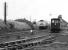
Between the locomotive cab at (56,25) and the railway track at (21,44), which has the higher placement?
the locomotive cab at (56,25)

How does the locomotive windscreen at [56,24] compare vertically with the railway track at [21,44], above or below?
above

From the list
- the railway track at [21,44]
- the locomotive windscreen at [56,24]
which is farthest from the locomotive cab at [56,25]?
the railway track at [21,44]

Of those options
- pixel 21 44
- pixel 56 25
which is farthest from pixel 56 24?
pixel 21 44

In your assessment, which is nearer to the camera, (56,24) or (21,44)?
(21,44)

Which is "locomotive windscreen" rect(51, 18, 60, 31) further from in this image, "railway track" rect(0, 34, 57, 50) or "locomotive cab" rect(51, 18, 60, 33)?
"railway track" rect(0, 34, 57, 50)

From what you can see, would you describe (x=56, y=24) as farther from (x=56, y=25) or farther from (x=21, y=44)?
(x=21, y=44)

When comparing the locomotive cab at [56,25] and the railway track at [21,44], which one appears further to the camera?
the locomotive cab at [56,25]

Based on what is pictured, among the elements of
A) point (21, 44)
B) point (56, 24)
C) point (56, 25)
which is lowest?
point (21, 44)

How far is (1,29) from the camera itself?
3075cm

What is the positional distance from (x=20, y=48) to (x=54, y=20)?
74.2ft

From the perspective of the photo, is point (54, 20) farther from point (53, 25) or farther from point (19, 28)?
point (19, 28)

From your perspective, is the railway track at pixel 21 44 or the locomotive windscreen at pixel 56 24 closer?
the railway track at pixel 21 44

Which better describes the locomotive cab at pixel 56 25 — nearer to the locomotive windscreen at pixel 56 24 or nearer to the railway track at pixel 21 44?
the locomotive windscreen at pixel 56 24

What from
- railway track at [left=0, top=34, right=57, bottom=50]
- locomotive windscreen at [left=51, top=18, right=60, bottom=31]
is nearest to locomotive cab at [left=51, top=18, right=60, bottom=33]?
locomotive windscreen at [left=51, top=18, right=60, bottom=31]
